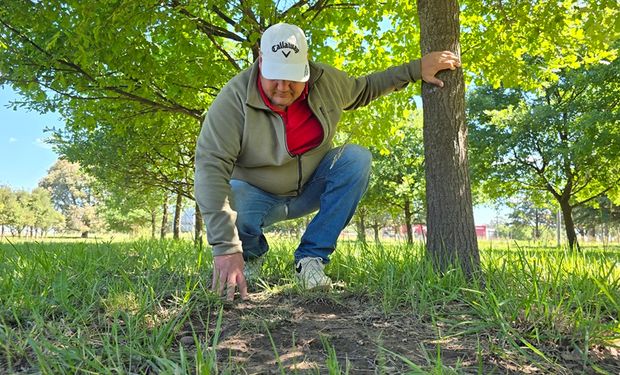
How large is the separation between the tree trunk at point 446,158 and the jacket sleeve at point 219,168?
1.21 m

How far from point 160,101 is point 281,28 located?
366 cm

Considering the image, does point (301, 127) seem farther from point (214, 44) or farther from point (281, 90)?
point (214, 44)

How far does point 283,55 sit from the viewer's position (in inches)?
93.1

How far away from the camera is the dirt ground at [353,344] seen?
1.55 m

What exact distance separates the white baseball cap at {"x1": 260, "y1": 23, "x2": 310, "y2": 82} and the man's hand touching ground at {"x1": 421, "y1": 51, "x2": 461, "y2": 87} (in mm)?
862

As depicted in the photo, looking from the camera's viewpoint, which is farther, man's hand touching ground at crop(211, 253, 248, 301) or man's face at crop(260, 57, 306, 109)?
man's face at crop(260, 57, 306, 109)

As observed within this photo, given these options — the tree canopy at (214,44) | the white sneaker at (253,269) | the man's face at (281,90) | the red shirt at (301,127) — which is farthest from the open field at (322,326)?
the tree canopy at (214,44)

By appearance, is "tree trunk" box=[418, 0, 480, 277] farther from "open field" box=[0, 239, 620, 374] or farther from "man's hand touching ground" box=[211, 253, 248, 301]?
"man's hand touching ground" box=[211, 253, 248, 301]

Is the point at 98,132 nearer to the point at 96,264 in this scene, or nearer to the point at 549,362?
the point at 96,264

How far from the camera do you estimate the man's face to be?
2471mm

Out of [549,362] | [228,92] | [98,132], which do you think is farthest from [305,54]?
[98,132]

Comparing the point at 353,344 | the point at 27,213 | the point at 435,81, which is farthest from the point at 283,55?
the point at 27,213

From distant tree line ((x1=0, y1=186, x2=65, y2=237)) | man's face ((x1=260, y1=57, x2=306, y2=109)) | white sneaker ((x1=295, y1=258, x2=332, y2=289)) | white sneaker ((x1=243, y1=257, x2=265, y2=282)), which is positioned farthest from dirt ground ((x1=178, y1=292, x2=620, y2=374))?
distant tree line ((x1=0, y1=186, x2=65, y2=237))

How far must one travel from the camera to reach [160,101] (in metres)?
5.64
